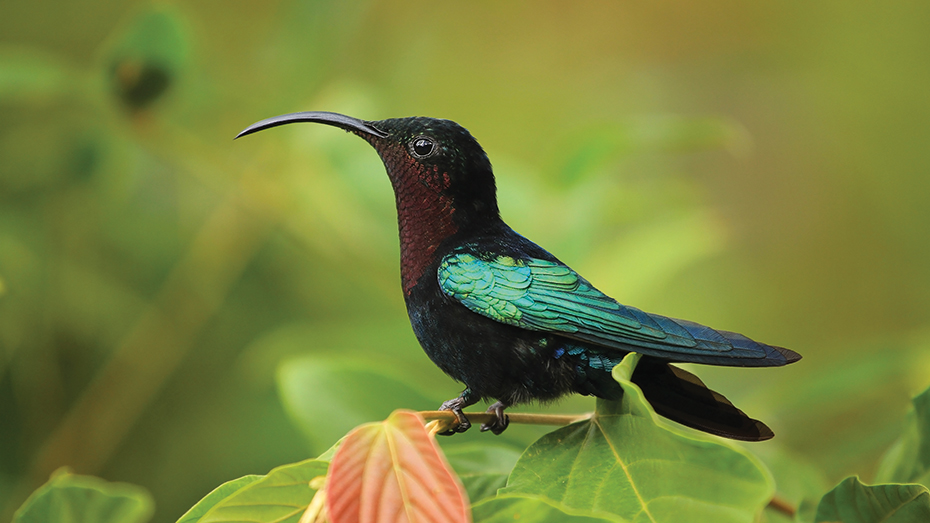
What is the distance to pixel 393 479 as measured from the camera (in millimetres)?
497

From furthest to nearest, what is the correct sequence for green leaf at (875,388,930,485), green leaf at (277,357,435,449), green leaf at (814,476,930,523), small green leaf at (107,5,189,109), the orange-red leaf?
small green leaf at (107,5,189,109), green leaf at (277,357,435,449), green leaf at (875,388,930,485), green leaf at (814,476,930,523), the orange-red leaf

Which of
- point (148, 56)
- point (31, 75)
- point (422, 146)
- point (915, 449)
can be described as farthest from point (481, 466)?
point (31, 75)

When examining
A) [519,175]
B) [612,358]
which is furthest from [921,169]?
[612,358]

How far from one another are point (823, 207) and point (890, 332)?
25.5 inches

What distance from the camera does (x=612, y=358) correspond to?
643 mm

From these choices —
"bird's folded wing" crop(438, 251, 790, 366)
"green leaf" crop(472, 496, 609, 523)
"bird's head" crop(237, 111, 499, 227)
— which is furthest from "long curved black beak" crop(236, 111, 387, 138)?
"green leaf" crop(472, 496, 609, 523)

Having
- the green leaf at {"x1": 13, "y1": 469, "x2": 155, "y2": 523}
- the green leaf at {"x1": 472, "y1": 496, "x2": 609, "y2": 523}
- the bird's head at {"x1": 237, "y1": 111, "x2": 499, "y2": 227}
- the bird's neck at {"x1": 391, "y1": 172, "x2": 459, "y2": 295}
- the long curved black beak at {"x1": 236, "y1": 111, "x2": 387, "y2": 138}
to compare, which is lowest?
the green leaf at {"x1": 13, "y1": 469, "x2": 155, "y2": 523}

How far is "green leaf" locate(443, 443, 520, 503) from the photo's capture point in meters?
0.75

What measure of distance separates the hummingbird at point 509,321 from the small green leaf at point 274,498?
167mm

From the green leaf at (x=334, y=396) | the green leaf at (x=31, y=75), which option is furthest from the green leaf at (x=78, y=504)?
the green leaf at (x=31, y=75)

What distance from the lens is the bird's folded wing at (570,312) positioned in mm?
574

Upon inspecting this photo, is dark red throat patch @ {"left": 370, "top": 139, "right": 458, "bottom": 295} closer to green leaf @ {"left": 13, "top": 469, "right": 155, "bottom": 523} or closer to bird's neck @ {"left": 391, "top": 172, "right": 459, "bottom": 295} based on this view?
bird's neck @ {"left": 391, "top": 172, "right": 459, "bottom": 295}

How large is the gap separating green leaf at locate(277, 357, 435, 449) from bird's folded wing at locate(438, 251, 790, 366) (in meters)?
0.40

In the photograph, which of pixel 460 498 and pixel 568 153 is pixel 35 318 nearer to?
pixel 568 153
